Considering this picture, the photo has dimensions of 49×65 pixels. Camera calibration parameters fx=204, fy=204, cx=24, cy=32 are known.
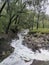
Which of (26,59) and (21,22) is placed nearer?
(26,59)

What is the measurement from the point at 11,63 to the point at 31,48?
7.26 meters

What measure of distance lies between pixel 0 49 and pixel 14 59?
3.65 metres

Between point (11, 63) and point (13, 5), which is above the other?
point (13, 5)

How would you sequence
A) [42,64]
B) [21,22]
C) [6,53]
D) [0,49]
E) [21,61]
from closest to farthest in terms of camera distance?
1. [42,64]
2. [21,61]
3. [6,53]
4. [0,49]
5. [21,22]

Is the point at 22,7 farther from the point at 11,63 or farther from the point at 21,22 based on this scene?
the point at 11,63

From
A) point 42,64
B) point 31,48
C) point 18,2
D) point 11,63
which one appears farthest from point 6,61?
point 18,2

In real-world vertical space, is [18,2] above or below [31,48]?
above

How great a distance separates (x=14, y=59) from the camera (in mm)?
17828

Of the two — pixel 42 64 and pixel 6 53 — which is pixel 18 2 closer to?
pixel 6 53

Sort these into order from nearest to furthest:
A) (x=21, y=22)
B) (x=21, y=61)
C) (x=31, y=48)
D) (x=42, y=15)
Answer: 1. (x=21, y=61)
2. (x=31, y=48)
3. (x=21, y=22)
4. (x=42, y=15)

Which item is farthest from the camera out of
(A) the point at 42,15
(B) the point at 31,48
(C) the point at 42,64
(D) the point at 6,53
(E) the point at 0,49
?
(A) the point at 42,15

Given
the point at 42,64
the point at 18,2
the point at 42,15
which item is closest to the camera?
the point at 42,64

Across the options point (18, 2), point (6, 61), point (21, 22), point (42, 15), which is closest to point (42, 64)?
point (6, 61)

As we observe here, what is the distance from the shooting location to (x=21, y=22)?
42094mm
